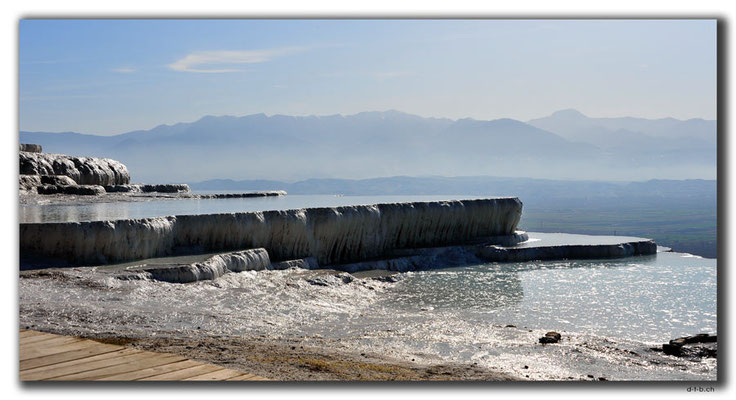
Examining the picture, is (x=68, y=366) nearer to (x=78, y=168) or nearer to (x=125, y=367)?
(x=125, y=367)

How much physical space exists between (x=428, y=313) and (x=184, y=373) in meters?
7.78

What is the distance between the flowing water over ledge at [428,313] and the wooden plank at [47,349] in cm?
207

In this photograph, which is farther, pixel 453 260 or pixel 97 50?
pixel 453 260

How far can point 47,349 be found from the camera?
17.1 feet

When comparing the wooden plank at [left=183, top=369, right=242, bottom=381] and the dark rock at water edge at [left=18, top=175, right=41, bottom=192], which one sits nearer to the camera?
the wooden plank at [left=183, top=369, right=242, bottom=381]

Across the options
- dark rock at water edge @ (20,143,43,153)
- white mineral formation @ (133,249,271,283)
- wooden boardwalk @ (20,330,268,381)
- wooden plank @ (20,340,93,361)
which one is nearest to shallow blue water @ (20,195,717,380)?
white mineral formation @ (133,249,271,283)

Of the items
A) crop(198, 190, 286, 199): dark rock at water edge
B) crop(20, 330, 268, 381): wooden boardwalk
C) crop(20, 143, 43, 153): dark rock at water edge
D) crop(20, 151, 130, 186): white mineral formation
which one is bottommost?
crop(20, 330, 268, 381): wooden boardwalk

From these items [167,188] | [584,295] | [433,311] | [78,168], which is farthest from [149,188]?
[584,295]

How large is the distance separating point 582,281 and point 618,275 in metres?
1.59

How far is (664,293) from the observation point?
572 inches

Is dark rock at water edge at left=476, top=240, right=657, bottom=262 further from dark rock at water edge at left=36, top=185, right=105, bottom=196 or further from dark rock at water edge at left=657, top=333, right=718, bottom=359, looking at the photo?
dark rock at water edge at left=657, top=333, right=718, bottom=359

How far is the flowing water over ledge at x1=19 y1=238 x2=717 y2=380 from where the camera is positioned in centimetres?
811

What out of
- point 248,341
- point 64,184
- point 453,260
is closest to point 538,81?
point 248,341

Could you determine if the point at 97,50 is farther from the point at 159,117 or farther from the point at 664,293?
the point at 664,293
